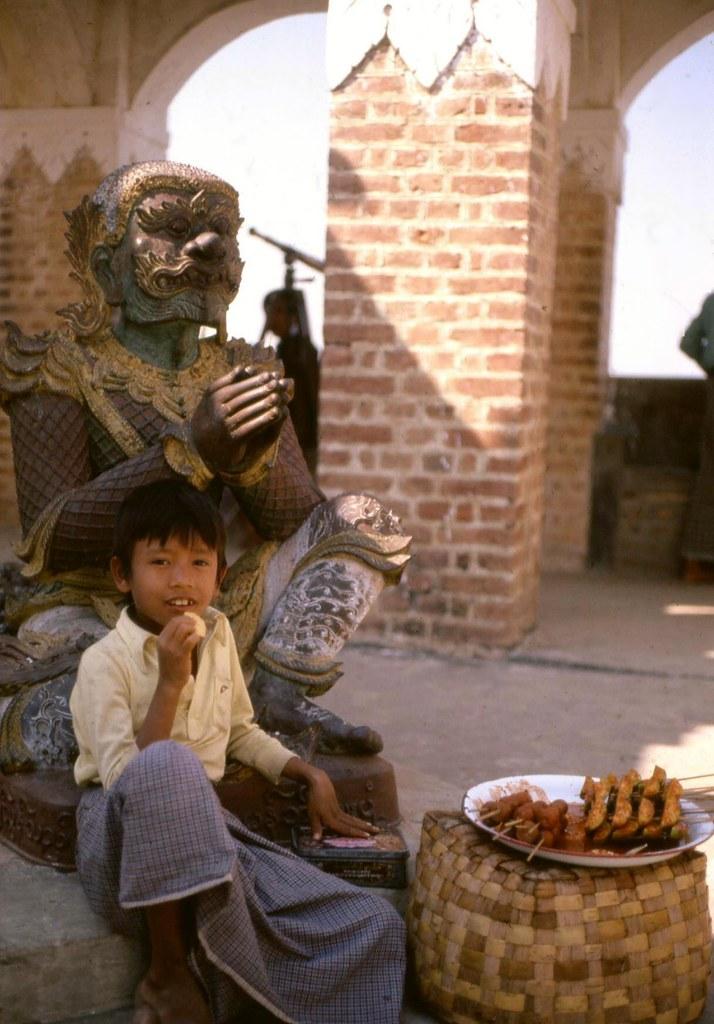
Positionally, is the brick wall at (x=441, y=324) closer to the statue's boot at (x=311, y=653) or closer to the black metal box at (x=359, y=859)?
the statue's boot at (x=311, y=653)

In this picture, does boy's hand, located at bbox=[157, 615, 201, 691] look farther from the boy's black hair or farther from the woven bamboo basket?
the woven bamboo basket

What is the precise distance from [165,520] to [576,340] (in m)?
6.28

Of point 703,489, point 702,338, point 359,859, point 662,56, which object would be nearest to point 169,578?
point 359,859

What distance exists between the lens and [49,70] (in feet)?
30.9

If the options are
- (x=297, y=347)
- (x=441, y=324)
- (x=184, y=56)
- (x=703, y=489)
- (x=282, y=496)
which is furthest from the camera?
(x=184, y=56)

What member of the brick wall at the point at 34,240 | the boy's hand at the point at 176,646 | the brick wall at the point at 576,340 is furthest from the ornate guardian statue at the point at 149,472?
the brick wall at the point at 34,240

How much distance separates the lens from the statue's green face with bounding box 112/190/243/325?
10.3ft

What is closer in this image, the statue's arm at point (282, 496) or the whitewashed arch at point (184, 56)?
the statue's arm at point (282, 496)

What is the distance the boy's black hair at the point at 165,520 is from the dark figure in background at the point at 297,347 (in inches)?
264

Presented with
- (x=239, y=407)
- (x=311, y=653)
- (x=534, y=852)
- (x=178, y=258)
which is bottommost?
(x=534, y=852)

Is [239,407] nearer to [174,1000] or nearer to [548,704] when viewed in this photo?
[174,1000]

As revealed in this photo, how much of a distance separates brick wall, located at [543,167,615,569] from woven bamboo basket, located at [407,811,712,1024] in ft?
20.4

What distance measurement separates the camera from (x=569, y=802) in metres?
2.71

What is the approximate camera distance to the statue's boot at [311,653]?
3139 mm
